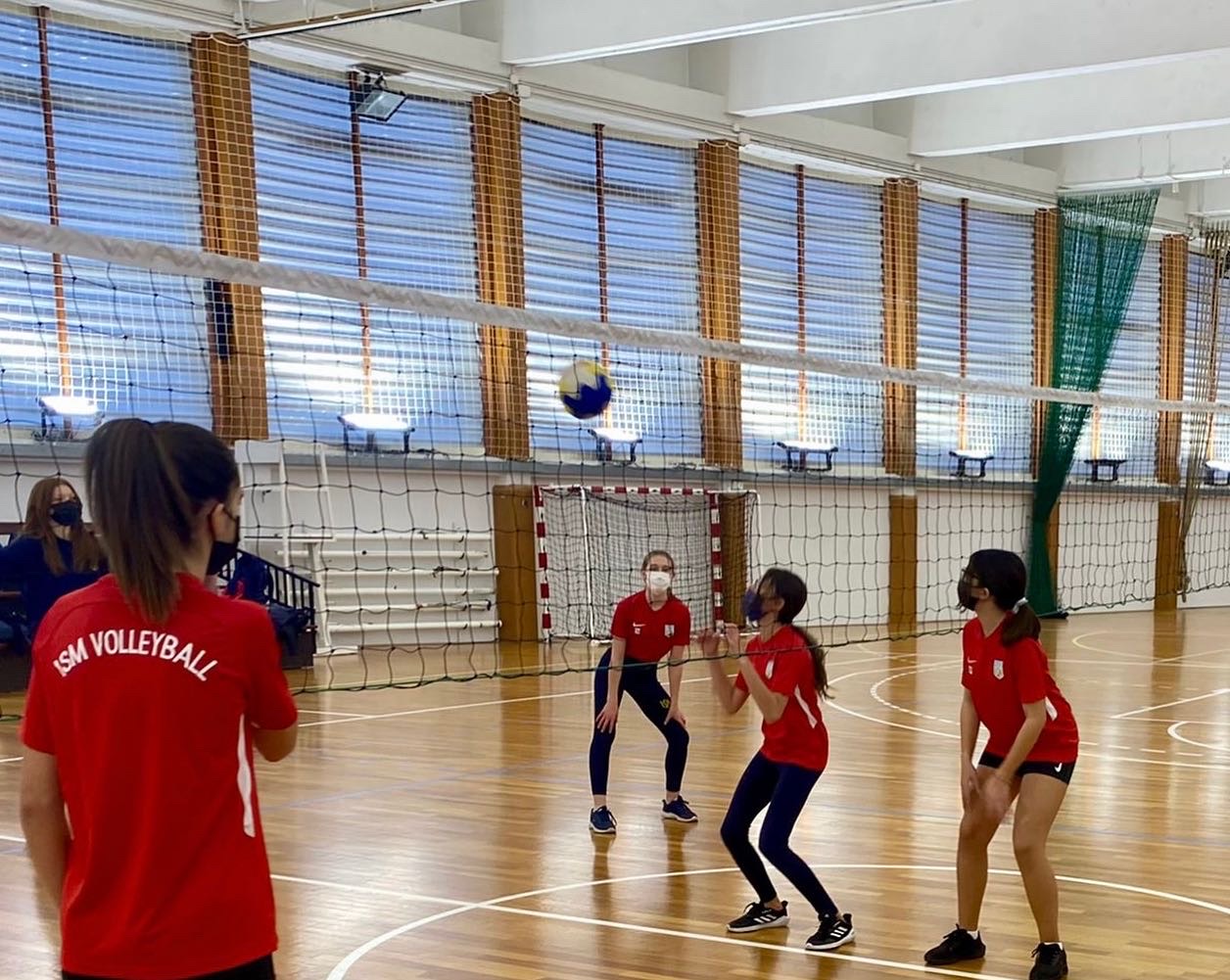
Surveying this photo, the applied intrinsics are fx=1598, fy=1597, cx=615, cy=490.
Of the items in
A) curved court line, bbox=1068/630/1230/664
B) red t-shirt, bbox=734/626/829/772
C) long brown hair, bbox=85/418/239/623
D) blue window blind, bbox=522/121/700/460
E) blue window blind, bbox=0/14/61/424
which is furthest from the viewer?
blue window blind, bbox=522/121/700/460

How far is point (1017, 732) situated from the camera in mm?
4484

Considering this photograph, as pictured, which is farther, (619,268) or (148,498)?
(619,268)

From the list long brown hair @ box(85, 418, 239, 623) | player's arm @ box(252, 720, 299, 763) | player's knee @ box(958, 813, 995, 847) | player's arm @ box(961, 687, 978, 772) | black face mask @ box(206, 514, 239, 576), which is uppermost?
long brown hair @ box(85, 418, 239, 623)

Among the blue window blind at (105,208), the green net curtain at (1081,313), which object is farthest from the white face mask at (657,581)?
the green net curtain at (1081,313)

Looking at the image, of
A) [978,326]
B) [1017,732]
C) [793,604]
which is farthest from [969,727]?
[978,326]

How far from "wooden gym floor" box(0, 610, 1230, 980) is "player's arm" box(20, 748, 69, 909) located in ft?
8.64

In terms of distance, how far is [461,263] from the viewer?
14.1m

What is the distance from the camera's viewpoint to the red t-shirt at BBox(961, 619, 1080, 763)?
4391mm

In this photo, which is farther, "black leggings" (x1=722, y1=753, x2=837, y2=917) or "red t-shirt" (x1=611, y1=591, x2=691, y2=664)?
"red t-shirt" (x1=611, y1=591, x2=691, y2=664)

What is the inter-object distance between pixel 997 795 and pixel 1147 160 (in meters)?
15.2

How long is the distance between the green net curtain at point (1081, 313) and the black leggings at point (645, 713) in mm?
11115

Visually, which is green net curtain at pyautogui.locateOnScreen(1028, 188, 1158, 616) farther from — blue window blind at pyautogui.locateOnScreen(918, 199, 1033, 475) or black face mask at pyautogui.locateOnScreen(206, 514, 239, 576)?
black face mask at pyautogui.locateOnScreen(206, 514, 239, 576)

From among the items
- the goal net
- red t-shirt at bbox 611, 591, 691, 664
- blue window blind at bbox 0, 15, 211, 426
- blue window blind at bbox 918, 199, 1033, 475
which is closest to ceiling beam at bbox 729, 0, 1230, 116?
blue window blind at bbox 918, 199, 1033, 475

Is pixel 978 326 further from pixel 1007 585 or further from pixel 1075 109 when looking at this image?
pixel 1007 585
